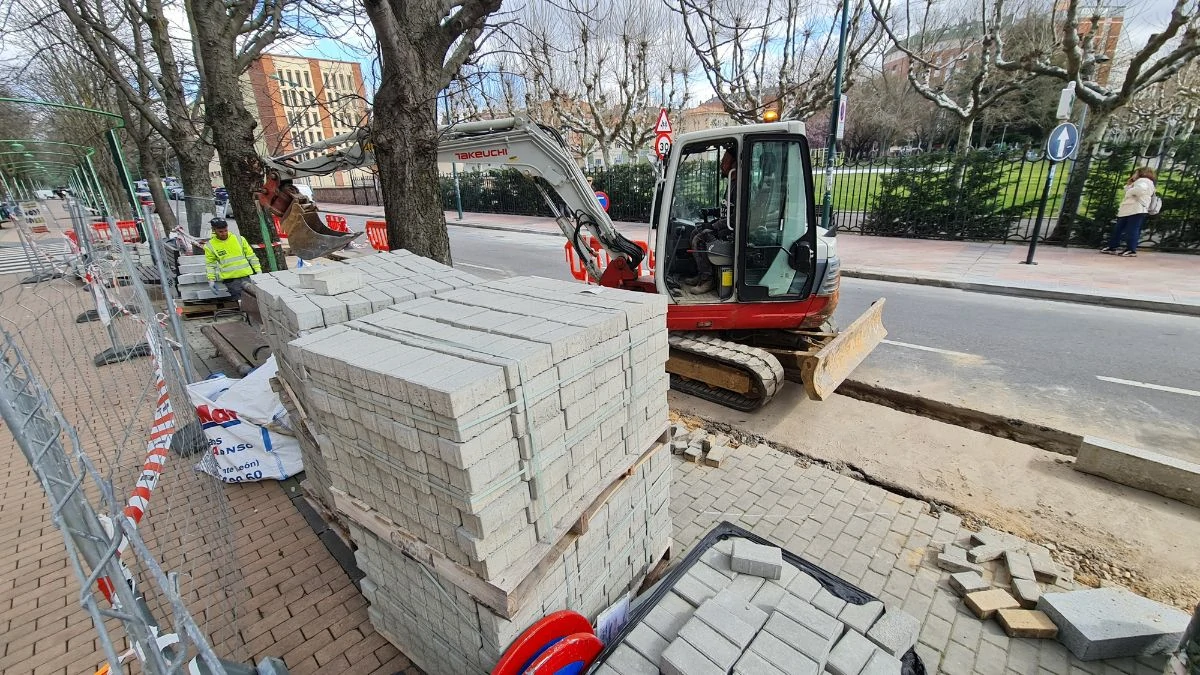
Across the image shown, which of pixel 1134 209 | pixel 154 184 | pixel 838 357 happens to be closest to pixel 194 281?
pixel 838 357

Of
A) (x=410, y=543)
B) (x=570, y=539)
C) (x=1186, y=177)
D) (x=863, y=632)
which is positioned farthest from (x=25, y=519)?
(x=1186, y=177)

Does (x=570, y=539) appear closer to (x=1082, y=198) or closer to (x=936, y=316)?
(x=936, y=316)

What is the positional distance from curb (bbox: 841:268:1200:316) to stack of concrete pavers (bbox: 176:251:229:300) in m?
13.0

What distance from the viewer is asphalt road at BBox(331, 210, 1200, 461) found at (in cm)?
524

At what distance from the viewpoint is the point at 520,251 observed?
1666cm

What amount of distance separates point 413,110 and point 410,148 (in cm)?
40

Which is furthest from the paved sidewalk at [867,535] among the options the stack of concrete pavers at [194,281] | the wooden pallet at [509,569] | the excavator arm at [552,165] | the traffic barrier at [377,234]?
the traffic barrier at [377,234]

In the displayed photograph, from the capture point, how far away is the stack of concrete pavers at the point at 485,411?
82.9 inches

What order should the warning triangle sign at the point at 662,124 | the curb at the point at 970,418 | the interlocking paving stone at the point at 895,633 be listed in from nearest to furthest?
the interlocking paving stone at the point at 895,633
the curb at the point at 970,418
the warning triangle sign at the point at 662,124

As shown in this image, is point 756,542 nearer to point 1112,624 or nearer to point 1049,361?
point 1112,624

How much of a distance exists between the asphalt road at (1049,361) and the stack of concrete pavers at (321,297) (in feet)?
16.9

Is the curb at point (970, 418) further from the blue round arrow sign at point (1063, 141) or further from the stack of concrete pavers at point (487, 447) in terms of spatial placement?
the blue round arrow sign at point (1063, 141)

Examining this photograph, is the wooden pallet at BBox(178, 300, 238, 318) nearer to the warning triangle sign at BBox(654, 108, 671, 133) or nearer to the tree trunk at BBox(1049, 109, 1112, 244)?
the warning triangle sign at BBox(654, 108, 671, 133)

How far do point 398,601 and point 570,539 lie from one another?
43.4 inches
